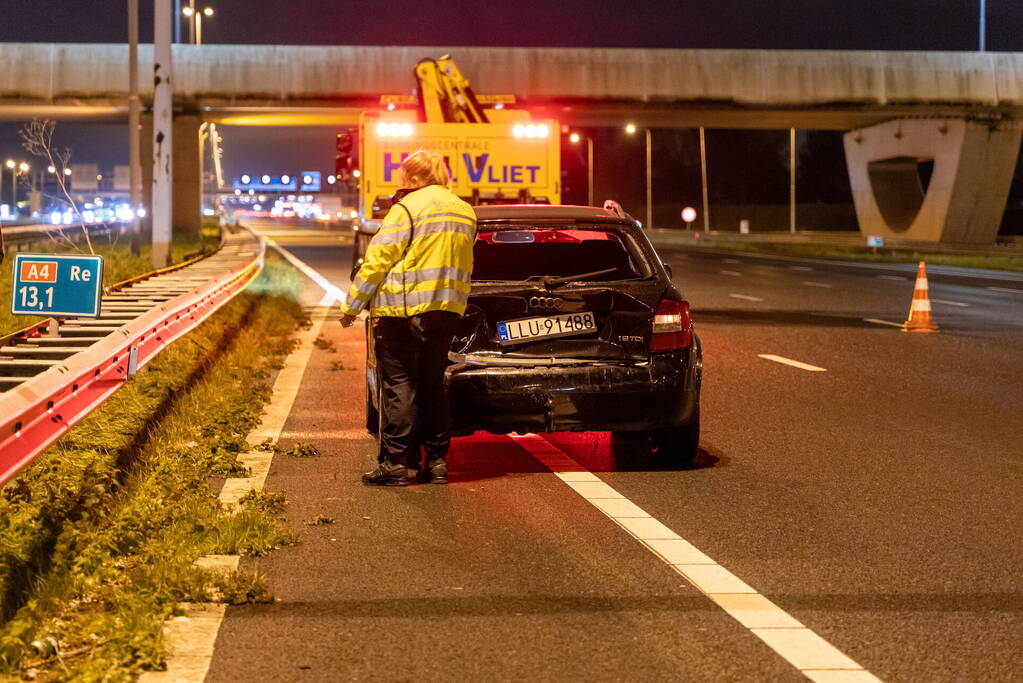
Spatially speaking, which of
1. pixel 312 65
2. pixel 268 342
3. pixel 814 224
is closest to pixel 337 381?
pixel 268 342

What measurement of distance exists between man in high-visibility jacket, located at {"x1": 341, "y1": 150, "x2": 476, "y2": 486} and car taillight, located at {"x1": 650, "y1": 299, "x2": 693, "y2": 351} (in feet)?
3.58

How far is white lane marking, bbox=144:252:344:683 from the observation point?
197 inches

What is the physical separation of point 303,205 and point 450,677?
7125 inches

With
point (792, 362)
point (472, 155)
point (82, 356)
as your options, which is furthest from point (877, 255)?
point (82, 356)

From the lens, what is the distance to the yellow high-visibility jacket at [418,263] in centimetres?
835

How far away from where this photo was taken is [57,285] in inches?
387

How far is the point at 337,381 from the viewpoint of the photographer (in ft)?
45.7

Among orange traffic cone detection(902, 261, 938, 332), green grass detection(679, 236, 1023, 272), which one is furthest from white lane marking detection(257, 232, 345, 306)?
green grass detection(679, 236, 1023, 272)

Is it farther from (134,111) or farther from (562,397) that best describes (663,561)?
(134,111)

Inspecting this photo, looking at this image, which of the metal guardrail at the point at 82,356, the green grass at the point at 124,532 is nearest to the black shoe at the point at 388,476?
the green grass at the point at 124,532

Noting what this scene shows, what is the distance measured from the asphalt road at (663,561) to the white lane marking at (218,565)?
0.25 ft

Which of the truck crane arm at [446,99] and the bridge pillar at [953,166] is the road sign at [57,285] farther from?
the bridge pillar at [953,166]

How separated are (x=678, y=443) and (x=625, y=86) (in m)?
45.3

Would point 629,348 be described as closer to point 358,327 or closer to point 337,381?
point 337,381
